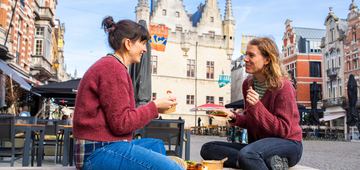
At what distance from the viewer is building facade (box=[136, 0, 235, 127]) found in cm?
3180

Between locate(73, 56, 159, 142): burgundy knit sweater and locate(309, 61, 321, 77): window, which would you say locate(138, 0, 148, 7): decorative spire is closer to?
locate(309, 61, 321, 77): window

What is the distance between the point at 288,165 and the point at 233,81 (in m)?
46.1

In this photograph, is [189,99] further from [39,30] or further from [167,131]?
[167,131]

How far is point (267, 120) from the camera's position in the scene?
2.05 m

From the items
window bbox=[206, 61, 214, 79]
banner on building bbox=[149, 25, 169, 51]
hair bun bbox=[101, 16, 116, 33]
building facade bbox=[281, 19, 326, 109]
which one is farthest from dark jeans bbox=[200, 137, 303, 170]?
building facade bbox=[281, 19, 326, 109]

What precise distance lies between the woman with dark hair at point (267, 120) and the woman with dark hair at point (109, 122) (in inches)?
26.7

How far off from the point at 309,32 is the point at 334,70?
9.20 meters

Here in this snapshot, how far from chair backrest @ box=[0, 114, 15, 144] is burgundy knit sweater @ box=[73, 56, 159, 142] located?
8.60 feet

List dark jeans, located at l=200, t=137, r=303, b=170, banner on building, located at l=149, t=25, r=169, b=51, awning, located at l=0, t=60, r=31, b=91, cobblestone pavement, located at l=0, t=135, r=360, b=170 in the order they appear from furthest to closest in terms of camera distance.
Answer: banner on building, located at l=149, t=25, r=169, b=51
awning, located at l=0, t=60, r=31, b=91
cobblestone pavement, located at l=0, t=135, r=360, b=170
dark jeans, located at l=200, t=137, r=303, b=170

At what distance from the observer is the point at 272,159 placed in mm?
1995

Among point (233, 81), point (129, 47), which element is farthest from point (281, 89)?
point (233, 81)

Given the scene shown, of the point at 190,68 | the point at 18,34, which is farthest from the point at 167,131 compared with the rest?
the point at 190,68

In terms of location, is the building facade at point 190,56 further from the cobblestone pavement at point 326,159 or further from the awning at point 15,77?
the cobblestone pavement at point 326,159

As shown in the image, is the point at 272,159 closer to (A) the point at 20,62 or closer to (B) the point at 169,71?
(A) the point at 20,62
